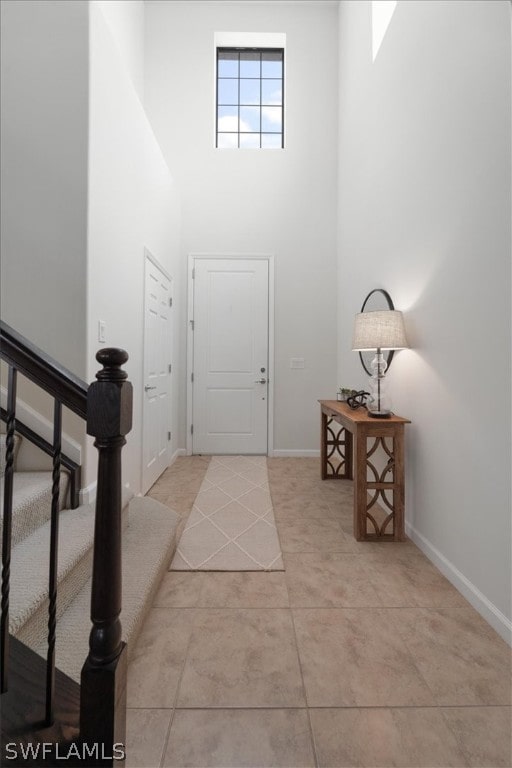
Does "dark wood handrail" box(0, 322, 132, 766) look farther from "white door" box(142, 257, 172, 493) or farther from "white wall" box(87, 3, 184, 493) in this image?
"white door" box(142, 257, 172, 493)

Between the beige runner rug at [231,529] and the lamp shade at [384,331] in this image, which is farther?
the lamp shade at [384,331]

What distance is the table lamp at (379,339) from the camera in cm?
226

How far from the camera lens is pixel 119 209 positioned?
7.70 feet

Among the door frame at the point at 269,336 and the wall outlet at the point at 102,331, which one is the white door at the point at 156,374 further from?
the wall outlet at the point at 102,331

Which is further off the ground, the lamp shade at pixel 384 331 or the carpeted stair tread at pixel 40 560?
the lamp shade at pixel 384 331

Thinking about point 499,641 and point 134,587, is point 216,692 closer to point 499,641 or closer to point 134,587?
point 134,587

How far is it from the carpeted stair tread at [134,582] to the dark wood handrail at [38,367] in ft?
2.95

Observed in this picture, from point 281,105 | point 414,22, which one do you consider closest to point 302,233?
point 281,105

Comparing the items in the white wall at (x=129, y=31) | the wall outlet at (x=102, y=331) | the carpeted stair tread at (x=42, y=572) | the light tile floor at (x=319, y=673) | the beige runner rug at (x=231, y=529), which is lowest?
the light tile floor at (x=319, y=673)

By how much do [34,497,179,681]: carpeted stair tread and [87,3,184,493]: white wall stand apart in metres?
0.38

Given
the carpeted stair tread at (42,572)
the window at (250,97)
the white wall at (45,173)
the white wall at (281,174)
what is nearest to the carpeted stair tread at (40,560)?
the carpeted stair tread at (42,572)

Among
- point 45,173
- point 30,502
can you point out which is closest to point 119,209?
point 45,173

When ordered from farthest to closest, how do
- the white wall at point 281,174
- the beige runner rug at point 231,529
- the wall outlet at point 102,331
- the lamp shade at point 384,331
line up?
the white wall at point 281,174, the lamp shade at point 384,331, the wall outlet at point 102,331, the beige runner rug at point 231,529

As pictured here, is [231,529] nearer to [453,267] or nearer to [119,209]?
[453,267]
